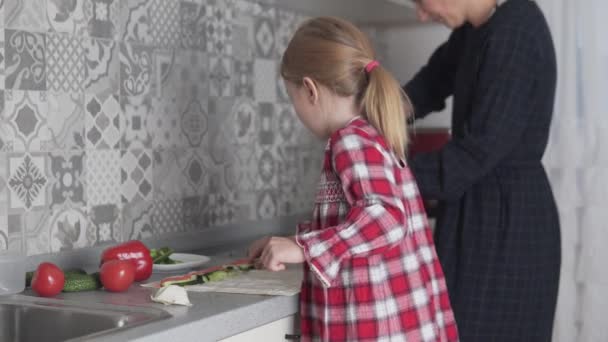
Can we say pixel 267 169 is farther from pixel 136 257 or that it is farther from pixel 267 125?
pixel 136 257

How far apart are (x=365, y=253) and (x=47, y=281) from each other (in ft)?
1.66

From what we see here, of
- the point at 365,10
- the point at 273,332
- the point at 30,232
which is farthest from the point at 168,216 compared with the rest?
the point at 365,10

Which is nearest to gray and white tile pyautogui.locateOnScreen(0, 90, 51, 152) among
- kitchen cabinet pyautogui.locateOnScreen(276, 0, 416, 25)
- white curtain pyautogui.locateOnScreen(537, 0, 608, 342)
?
kitchen cabinet pyautogui.locateOnScreen(276, 0, 416, 25)

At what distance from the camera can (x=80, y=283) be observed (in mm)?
1485

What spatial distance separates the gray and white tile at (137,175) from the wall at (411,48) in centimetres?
119

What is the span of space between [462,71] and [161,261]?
0.70m

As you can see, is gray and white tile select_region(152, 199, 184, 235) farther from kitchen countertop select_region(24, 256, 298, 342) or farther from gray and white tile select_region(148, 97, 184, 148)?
kitchen countertop select_region(24, 256, 298, 342)

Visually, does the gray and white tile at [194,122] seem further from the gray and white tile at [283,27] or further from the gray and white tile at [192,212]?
the gray and white tile at [283,27]

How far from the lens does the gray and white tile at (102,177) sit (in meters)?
1.76

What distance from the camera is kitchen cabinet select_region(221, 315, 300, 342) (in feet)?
4.42

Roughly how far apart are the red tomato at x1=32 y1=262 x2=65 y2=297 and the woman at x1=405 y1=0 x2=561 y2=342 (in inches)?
25.2

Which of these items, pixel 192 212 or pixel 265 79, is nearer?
pixel 192 212

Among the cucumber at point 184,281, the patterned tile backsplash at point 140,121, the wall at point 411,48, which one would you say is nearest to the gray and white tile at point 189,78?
the patterned tile backsplash at point 140,121

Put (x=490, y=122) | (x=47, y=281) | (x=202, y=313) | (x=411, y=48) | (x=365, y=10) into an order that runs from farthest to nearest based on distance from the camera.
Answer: (x=411, y=48)
(x=365, y=10)
(x=490, y=122)
(x=47, y=281)
(x=202, y=313)
